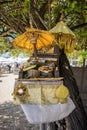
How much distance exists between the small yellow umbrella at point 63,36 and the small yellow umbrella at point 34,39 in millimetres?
144

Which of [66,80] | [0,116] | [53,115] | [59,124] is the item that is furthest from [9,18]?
[0,116]

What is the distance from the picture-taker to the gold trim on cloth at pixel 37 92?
15.0ft

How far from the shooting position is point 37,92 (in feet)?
15.1

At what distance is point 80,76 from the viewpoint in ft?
27.9

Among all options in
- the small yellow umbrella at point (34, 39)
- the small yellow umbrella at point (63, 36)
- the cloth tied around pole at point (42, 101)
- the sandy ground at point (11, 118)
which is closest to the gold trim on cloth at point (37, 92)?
Result: the cloth tied around pole at point (42, 101)

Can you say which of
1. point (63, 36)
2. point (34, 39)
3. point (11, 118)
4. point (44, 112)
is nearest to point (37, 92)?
point (44, 112)

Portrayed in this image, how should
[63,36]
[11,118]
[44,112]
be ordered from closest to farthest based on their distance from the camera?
[44,112] → [63,36] → [11,118]

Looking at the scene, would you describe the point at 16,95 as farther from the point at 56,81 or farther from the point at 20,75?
the point at 56,81

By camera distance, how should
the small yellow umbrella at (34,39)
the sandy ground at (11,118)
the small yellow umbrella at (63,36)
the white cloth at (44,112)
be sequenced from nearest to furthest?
the white cloth at (44,112)
the small yellow umbrella at (34,39)
the small yellow umbrella at (63,36)
the sandy ground at (11,118)

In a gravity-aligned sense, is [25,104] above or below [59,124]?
above

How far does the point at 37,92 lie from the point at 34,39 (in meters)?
0.85

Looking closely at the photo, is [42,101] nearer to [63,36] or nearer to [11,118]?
[63,36]

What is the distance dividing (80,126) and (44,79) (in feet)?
5.64

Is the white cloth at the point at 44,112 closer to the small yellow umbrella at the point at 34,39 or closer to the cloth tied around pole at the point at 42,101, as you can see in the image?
the cloth tied around pole at the point at 42,101
